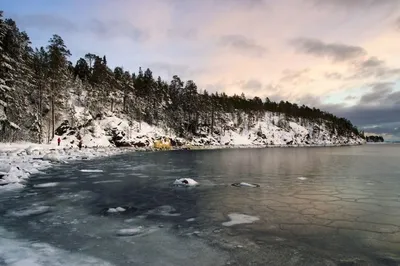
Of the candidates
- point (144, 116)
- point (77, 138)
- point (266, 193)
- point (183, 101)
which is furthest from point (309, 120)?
point (266, 193)

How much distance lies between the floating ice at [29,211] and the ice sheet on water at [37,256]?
286cm

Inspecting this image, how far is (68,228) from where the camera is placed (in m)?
8.35

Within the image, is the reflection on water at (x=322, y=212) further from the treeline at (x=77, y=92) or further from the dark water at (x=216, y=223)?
the treeline at (x=77, y=92)

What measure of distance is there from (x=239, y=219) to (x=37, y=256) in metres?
5.38

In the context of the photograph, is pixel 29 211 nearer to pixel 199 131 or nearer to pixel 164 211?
pixel 164 211

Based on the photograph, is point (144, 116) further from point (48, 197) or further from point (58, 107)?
point (48, 197)

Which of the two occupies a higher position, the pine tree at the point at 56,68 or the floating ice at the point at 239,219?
the pine tree at the point at 56,68

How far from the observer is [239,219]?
9391 mm

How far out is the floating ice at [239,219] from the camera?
903 cm

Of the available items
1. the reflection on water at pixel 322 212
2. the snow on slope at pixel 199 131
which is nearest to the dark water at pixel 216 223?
the reflection on water at pixel 322 212

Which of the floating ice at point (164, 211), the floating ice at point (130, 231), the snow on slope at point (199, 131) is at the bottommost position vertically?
the floating ice at point (130, 231)

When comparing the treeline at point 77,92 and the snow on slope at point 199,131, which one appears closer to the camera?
the treeline at point 77,92

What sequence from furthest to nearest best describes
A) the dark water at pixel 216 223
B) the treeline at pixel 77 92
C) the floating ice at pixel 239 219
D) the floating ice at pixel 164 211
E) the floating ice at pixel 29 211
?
the treeline at pixel 77 92, the floating ice at pixel 164 211, the floating ice at pixel 29 211, the floating ice at pixel 239 219, the dark water at pixel 216 223

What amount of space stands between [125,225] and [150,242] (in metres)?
1.73
